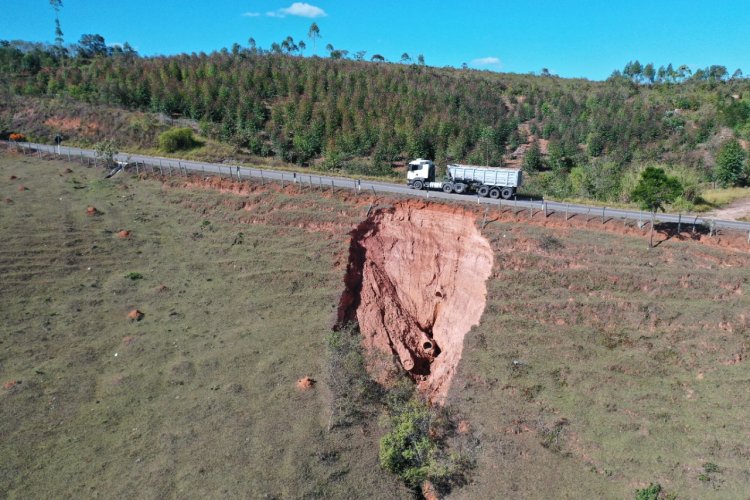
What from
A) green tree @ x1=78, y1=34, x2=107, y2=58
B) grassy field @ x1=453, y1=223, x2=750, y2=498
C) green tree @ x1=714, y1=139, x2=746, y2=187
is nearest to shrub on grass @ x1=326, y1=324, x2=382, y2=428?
grassy field @ x1=453, y1=223, x2=750, y2=498

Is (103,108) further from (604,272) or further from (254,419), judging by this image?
(604,272)

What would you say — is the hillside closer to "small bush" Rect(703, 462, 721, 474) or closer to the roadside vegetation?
the roadside vegetation

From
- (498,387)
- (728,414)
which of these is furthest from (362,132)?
(728,414)

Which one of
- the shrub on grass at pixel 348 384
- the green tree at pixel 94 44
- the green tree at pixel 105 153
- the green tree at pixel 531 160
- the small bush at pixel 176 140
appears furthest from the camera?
the green tree at pixel 94 44

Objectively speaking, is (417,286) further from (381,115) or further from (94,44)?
(94,44)

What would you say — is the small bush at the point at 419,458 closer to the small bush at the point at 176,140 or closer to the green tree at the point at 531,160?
the small bush at the point at 176,140

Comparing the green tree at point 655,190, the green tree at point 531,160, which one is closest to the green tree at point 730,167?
the green tree at point 531,160
